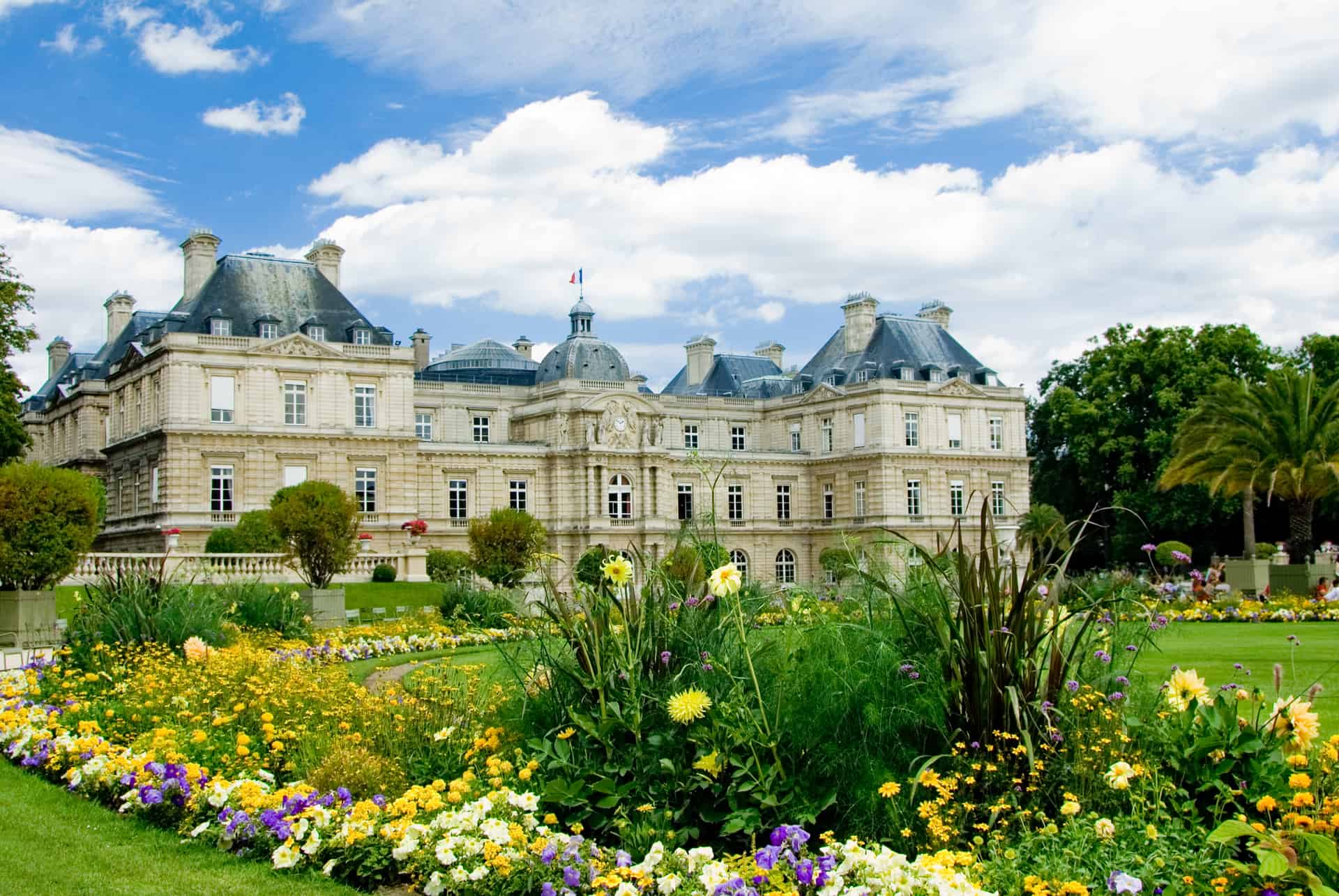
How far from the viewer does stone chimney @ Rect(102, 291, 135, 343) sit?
62781mm

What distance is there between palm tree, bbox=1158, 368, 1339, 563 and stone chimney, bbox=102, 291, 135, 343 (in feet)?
161

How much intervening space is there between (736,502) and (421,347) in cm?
1704

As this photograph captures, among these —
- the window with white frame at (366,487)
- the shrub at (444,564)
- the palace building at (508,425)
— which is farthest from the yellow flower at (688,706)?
the window with white frame at (366,487)

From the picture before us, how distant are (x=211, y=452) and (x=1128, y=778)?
4197 centimetres

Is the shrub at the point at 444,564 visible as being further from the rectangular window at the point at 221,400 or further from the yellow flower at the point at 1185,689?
the yellow flower at the point at 1185,689

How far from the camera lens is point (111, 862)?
8.73m

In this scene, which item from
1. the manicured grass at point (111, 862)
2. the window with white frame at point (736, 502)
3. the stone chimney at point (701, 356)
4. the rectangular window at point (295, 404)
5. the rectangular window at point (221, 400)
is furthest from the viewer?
the stone chimney at point (701, 356)

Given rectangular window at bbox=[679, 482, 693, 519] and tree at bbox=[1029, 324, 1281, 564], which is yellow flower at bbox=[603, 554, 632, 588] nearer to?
tree at bbox=[1029, 324, 1281, 564]

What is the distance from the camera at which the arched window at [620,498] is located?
185 ft

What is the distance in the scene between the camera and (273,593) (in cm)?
2370

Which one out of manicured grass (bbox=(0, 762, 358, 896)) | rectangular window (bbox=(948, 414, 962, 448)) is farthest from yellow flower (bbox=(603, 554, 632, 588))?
rectangular window (bbox=(948, 414, 962, 448))

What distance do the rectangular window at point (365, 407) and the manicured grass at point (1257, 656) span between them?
31.8 meters

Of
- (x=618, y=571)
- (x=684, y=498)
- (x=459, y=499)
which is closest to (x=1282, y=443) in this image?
(x=618, y=571)

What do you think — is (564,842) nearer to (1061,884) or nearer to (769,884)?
(769,884)
